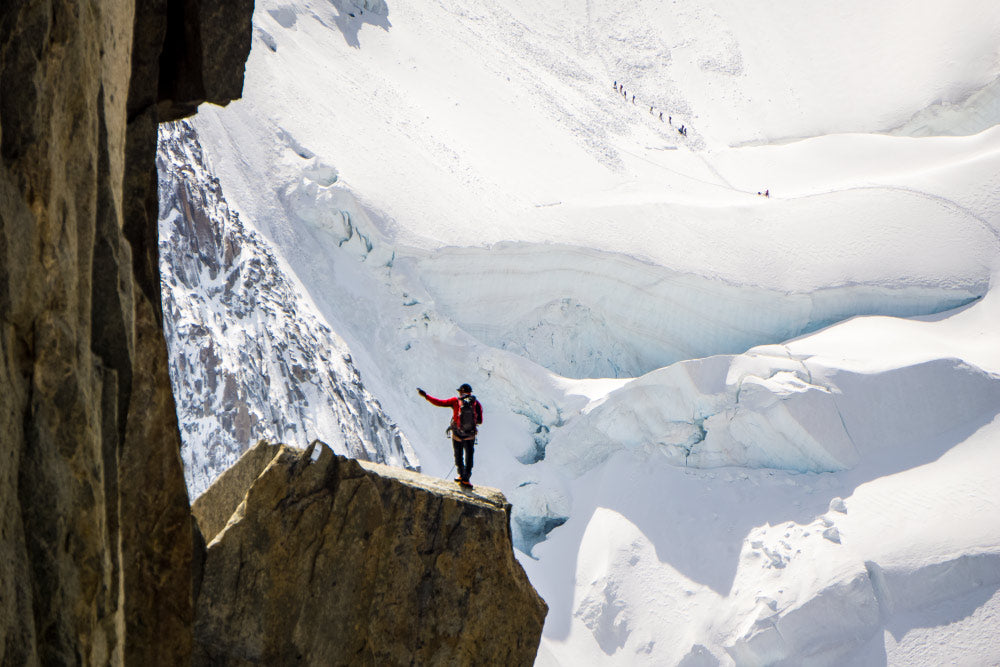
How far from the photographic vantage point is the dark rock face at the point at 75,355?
413cm

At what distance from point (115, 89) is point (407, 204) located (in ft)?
53.0

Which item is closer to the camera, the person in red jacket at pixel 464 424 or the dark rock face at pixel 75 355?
the dark rock face at pixel 75 355

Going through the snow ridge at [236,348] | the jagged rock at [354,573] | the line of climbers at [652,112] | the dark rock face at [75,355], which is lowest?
the snow ridge at [236,348]

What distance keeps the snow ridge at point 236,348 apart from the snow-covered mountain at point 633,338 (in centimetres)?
6

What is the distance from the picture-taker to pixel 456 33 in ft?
105

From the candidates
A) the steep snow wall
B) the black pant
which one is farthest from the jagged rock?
the steep snow wall

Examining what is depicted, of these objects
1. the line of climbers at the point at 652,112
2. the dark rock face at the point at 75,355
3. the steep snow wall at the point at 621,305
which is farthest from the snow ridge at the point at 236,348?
the line of climbers at the point at 652,112

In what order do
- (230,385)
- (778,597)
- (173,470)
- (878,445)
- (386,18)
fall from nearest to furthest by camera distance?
(173,470) < (230,385) < (778,597) < (878,445) < (386,18)

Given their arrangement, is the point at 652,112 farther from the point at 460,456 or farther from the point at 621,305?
the point at 460,456

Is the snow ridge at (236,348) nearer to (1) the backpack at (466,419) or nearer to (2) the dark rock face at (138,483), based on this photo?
(1) the backpack at (466,419)

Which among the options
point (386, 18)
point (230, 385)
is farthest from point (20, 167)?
point (386, 18)

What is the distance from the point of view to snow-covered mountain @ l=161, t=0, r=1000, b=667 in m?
17.3

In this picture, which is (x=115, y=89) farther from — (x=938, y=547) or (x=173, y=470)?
(x=938, y=547)

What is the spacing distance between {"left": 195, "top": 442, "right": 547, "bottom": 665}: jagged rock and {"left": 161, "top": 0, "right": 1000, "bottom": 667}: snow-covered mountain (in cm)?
781
